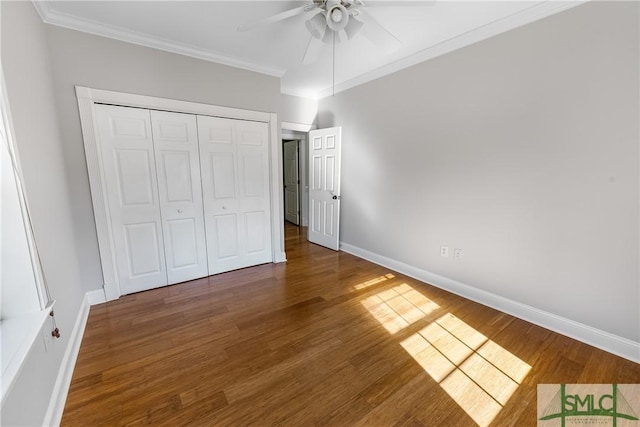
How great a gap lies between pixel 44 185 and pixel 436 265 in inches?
140

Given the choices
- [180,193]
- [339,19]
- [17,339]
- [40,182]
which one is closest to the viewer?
[17,339]

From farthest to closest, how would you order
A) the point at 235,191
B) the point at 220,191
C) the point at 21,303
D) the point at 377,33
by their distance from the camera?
1. the point at 235,191
2. the point at 220,191
3. the point at 377,33
4. the point at 21,303

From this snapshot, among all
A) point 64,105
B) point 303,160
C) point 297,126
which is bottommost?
point 303,160

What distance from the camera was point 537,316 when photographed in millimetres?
2301

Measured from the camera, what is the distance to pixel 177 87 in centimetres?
285

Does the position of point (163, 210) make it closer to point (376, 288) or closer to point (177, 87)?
point (177, 87)

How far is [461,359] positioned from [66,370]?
267cm

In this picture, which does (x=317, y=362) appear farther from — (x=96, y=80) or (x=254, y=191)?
(x=96, y=80)

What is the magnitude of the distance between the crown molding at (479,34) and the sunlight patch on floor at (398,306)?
2.60 meters

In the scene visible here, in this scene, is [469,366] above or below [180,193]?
below

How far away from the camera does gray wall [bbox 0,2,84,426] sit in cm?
121

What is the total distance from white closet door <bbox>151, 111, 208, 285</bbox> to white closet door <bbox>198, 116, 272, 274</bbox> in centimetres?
10

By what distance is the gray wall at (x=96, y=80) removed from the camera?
7.68 feet

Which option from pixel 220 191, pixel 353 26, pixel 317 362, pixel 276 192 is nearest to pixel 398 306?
pixel 317 362
